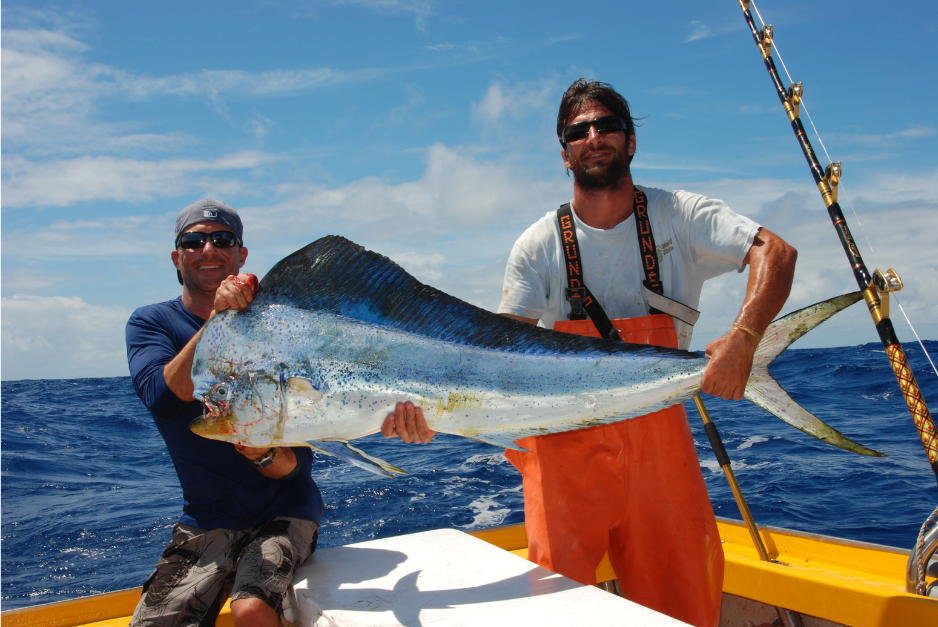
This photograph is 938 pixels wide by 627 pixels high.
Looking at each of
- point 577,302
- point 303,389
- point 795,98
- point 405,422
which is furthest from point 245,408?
point 795,98

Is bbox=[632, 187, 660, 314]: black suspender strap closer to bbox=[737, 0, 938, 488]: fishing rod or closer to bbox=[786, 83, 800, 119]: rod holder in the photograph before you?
bbox=[737, 0, 938, 488]: fishing rod

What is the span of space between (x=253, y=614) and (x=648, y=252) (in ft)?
6.66

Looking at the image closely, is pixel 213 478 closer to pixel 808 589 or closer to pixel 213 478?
pixel 213 478

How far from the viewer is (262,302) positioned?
6.31 feet

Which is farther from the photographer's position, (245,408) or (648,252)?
(648,252)

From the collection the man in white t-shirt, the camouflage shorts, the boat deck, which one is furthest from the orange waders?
the camouflage shorts

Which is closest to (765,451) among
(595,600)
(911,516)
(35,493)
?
(911,516)

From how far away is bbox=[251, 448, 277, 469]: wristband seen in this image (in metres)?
2.33

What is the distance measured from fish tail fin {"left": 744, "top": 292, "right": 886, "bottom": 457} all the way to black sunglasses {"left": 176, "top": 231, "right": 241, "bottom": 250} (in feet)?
7.22

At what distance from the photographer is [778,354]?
1.87 m

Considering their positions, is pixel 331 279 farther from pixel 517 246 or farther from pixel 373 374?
pixel 517 246

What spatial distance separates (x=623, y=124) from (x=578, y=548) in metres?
1.80

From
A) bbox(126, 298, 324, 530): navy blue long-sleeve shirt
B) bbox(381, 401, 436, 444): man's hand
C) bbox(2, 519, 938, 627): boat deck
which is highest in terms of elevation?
bbox(381, 401, 436, 444): man's hand

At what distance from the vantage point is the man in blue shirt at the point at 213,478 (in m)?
2.12
